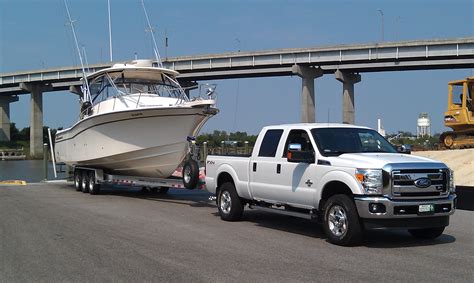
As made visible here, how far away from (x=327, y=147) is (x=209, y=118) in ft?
24.2

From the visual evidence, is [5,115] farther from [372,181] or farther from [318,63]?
[372,181]

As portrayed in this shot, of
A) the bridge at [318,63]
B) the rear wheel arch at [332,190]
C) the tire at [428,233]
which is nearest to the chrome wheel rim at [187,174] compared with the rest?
the rear wheel arch at [332,190]

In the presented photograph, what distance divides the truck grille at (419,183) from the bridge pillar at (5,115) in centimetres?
9806

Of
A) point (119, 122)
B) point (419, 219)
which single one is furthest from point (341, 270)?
point (119, 122)

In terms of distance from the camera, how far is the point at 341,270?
24.2 ft

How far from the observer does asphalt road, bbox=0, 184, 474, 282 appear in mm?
7219

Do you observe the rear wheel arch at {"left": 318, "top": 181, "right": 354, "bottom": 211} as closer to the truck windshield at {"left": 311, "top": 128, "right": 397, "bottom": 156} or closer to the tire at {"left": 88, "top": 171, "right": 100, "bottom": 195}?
the truck windshield at {"left": 311, "top": 128, "right": 397, "bottom": 156}

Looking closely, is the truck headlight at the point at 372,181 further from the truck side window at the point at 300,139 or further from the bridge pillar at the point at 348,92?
the bridge pillar at the point at 348,92

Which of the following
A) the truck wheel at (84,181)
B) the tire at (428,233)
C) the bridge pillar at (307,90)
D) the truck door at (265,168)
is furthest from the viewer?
the bridge pillar at (307,90)

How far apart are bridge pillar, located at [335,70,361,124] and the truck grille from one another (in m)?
54.6

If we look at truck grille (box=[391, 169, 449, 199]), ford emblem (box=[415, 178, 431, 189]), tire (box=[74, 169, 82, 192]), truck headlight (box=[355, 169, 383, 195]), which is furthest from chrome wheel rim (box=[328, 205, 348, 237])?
tire (box=[74, 169, 82, 192])

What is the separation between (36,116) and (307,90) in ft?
150

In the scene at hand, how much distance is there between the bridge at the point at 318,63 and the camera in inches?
2183

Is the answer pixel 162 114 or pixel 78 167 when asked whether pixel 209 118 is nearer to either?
pixel 162 114
